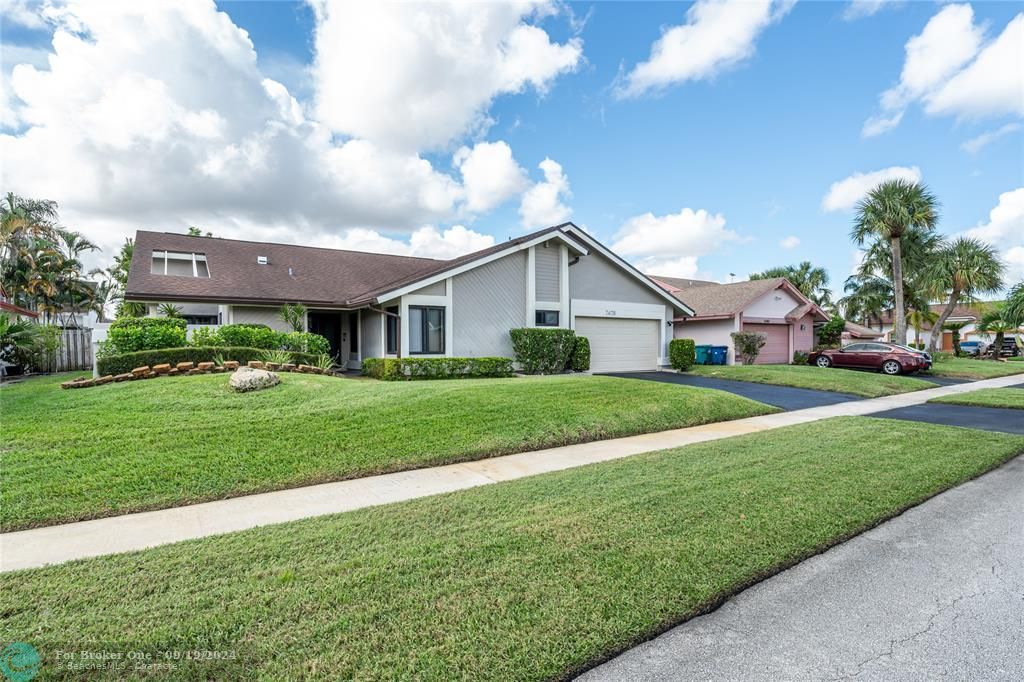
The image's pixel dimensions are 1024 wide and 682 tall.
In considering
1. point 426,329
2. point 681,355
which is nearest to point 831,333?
point 681,355

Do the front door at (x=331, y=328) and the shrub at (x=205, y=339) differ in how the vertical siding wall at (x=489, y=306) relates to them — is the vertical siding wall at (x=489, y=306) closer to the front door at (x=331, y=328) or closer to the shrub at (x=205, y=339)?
the front door at (x=331, y=328)

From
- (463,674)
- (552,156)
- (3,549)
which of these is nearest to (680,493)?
(463,674)

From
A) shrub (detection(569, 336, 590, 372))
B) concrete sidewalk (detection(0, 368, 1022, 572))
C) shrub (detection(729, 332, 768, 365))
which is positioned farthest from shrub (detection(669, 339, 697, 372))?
concrete sidewalk (detection(0, 368, 1022, 572))

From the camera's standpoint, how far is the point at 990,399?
39.6ft

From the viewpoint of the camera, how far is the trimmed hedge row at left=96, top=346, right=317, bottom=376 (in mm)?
10680

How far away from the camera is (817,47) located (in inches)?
515

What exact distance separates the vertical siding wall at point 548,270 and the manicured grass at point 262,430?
6.65 m

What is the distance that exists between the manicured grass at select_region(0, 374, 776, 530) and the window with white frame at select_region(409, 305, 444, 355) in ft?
14.6

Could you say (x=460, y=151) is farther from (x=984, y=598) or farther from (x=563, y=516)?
(x=984, y=598)

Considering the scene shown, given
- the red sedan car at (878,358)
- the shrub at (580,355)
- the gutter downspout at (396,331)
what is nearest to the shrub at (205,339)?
the gutter downspout at (396,331)

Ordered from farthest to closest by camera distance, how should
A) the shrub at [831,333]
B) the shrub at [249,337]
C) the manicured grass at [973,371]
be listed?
the shrub at [831,333] < the manicured grass at [973,371] < the shrub at [249,337]

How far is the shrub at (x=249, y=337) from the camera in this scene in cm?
1277

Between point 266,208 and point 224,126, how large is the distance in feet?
27.8

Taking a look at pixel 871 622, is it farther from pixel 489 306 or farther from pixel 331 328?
pixel 331 328
